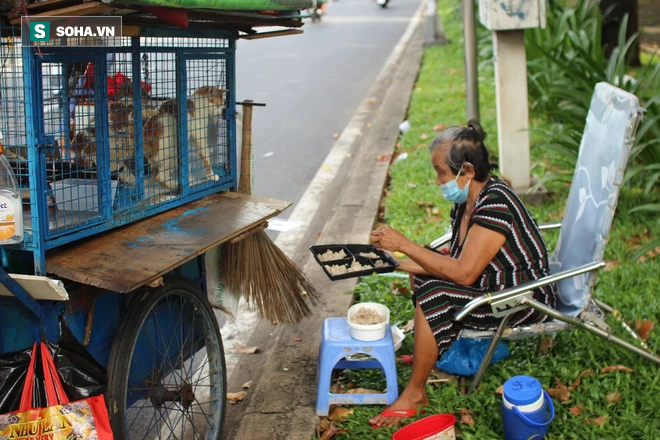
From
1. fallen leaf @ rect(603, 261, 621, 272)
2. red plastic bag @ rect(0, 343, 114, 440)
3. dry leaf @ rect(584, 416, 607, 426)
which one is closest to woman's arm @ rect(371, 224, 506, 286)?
dry leaf @ rect(584, 416, 607, 426)

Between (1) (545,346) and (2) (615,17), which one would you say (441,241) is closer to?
(1) (545,346)

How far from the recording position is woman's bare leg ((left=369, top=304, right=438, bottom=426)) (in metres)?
2.92

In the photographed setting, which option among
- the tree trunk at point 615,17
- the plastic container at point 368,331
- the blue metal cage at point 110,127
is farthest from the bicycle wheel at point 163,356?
the tree trunk at point 615,17

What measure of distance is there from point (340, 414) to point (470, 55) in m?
3.65

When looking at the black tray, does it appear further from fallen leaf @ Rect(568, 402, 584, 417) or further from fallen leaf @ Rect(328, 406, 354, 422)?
fallen leaf @ Rect(568, 402, 584, 417)

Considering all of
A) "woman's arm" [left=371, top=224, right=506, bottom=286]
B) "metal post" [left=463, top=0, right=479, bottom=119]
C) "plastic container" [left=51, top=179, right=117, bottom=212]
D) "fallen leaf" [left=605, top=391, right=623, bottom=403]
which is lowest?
"fallen leaf" [left=605, top=391, right=623, bottom=403]

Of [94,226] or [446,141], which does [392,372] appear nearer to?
[446,141]

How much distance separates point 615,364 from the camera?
10.7 feet

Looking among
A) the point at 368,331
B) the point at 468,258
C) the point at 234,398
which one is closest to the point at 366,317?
the point at 368,331

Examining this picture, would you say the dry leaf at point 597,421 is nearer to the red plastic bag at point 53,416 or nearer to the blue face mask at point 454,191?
the blue face mask at point 454,191

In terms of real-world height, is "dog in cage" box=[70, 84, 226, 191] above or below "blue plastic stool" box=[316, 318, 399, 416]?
above

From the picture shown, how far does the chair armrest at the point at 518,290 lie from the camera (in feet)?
9.18

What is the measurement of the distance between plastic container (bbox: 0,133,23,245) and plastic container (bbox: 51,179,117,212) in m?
0.16

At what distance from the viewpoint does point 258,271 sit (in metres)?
3.15
